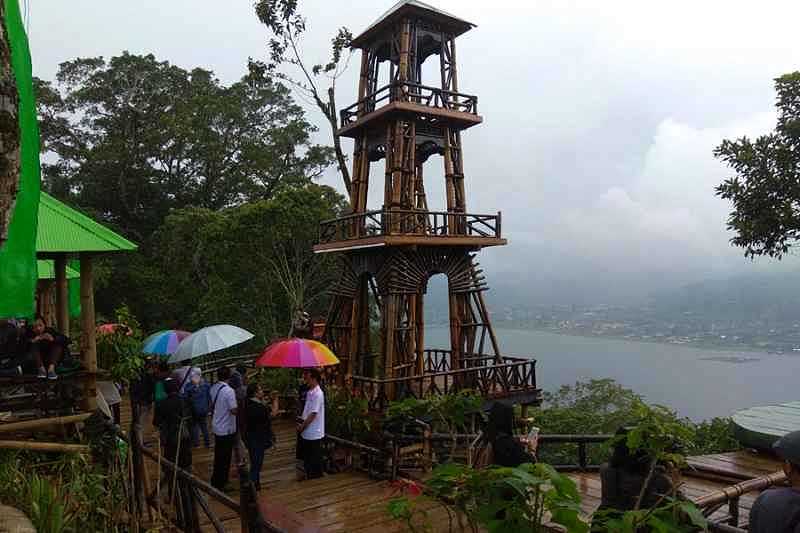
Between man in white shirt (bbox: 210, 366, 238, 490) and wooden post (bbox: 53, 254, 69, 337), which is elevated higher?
wooden post (bbox: 53, 254, 69, 337)

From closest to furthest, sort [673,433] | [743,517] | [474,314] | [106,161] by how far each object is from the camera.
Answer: [673,433] → [743,517] → [474,314] → [106,161]

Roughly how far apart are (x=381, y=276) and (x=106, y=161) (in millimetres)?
22650

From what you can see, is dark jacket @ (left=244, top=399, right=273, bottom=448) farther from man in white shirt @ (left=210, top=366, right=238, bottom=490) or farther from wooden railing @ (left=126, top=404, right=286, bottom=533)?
wooden railing @ (left=126, top=404, right=286, bottom=533)

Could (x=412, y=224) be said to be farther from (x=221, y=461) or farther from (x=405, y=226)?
(x=221, y=461)

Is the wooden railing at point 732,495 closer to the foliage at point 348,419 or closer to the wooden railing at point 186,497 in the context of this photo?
the wooden railing at point 186,497

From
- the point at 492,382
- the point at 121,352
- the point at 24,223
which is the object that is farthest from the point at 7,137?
the point at 492,382

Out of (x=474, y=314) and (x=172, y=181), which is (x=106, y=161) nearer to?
(x=172, y=181)

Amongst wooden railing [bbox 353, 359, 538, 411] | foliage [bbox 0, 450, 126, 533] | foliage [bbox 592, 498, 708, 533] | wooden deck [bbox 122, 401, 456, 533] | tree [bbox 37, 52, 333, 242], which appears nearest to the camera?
foliage [bbox 592, 498, 708, 533]

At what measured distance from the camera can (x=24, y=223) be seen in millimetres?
3658

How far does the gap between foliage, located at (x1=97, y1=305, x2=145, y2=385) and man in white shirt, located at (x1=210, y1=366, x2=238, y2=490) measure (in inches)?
134

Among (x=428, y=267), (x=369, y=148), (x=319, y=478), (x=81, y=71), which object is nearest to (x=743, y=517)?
(x=319, y=478)

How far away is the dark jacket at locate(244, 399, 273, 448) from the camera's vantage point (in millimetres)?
7090

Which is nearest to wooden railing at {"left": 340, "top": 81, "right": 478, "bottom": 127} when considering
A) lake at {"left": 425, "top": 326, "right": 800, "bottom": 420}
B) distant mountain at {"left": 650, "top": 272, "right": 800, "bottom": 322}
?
lake at {"left": 425, "top": 326, "right": 800, "bottom": 420}

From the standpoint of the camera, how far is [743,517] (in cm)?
577
